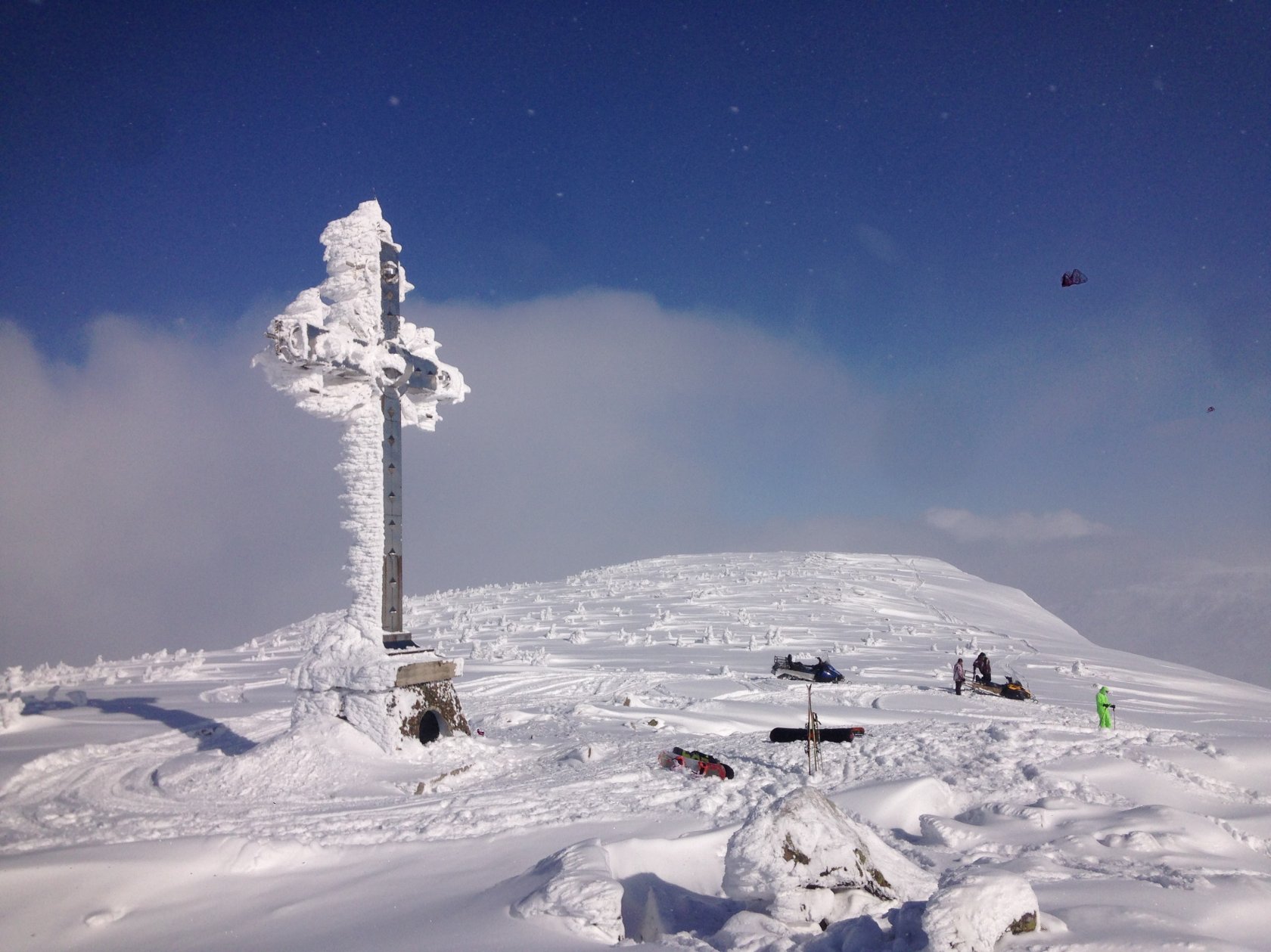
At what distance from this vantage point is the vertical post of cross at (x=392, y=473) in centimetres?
1095

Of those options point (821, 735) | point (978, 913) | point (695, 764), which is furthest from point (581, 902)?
point (821, 735)

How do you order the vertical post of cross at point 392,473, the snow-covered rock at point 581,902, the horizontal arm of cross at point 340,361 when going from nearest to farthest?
the snow-covered rock at point 581,902 → the horizontal arm of cross at point 340,361 → the vertical post of cross at point 392,473

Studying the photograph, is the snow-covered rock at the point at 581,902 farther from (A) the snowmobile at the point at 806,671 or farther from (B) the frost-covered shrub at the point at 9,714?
(A) the snowmobile at the point at 806,671

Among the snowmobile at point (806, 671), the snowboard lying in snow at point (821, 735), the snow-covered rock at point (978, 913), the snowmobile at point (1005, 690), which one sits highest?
the snow-covered rock at point (978, 913)

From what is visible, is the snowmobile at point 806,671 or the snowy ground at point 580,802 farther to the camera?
the snowmobile at point 806,671

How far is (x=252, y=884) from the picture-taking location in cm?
575

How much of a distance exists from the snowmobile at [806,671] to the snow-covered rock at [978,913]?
1207 centimetres

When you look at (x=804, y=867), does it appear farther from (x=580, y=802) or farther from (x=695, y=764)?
(x=695, y=764)

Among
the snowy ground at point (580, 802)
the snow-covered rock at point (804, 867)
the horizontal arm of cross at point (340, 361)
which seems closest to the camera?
the snowy ground at point (580, 802)

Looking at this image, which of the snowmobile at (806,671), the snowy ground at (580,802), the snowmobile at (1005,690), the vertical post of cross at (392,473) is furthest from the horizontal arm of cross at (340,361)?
the snowmobile at (1005,690)

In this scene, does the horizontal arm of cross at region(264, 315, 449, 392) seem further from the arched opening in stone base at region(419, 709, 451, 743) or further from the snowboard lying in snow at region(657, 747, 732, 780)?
the snowboard lying in snow at region(657, 747, 732, 780)

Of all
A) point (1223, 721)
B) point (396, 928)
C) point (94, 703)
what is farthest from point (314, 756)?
point (1223, 721)

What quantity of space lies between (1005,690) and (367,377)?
1387 cm

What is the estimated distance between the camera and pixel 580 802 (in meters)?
8.08
